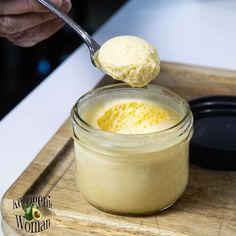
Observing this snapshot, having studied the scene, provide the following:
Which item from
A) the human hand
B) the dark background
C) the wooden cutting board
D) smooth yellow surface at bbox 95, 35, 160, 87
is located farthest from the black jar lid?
the dark background

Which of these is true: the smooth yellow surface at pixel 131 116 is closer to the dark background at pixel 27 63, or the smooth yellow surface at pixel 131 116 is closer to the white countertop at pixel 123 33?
the white countertop at pixel 123 33

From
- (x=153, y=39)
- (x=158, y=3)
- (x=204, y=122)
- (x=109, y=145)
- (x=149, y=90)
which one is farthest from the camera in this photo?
(x=158, y=3)

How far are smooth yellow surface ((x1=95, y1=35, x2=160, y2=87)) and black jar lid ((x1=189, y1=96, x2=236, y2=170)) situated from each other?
158 millimetres

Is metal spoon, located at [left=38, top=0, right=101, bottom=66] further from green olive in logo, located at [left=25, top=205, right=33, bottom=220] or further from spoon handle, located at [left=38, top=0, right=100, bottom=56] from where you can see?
green olive in logo, located at [left=25, top=205, right=33, bottom=220]

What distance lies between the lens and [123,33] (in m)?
1.37

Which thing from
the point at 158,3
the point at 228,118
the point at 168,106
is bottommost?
the point at 158,3

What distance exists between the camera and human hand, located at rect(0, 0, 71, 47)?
2.91 ft

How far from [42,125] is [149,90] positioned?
0.77 feet

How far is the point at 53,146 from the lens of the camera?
2.85 ft

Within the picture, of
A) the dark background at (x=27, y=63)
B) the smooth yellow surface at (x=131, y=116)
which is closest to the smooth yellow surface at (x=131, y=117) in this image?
the smooth yellow surface at (x=131, y=116)

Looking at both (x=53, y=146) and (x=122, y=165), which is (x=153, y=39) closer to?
(x=53, y=146)

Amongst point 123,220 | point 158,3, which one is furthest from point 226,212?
point 158,3

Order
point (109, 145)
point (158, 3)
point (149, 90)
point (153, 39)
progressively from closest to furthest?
point (109, 145)
point (149, 90)
point (153, 39)
point (158, 3)

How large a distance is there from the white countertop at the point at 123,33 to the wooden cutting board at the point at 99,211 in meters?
0.04
